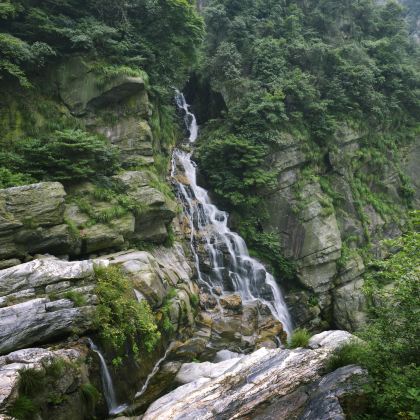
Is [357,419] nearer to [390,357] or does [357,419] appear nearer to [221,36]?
[390,357]

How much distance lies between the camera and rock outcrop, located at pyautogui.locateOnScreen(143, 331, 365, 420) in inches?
249

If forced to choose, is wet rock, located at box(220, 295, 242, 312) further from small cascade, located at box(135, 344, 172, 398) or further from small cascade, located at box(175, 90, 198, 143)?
small cascade, located at box(175, 90, 198, 143)

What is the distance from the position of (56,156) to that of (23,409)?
8106mm

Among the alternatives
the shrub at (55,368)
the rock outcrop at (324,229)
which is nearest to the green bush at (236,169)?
the rock outcrop at (324,229)

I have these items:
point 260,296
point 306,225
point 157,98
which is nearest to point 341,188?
point 306,225

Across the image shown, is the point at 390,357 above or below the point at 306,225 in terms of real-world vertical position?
below

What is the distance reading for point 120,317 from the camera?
27.0 feet

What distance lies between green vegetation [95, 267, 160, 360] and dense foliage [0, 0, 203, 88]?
786cm

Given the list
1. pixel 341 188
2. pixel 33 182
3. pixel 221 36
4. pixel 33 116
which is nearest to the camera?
pixel 33 182

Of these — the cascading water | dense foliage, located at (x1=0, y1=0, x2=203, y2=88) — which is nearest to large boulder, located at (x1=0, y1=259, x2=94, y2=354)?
the cascading water

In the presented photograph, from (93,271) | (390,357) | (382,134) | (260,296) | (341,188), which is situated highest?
(382,134)

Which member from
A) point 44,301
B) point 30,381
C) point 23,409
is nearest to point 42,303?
point 44,301

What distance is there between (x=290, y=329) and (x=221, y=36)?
17556mm

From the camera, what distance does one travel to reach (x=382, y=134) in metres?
23.0
